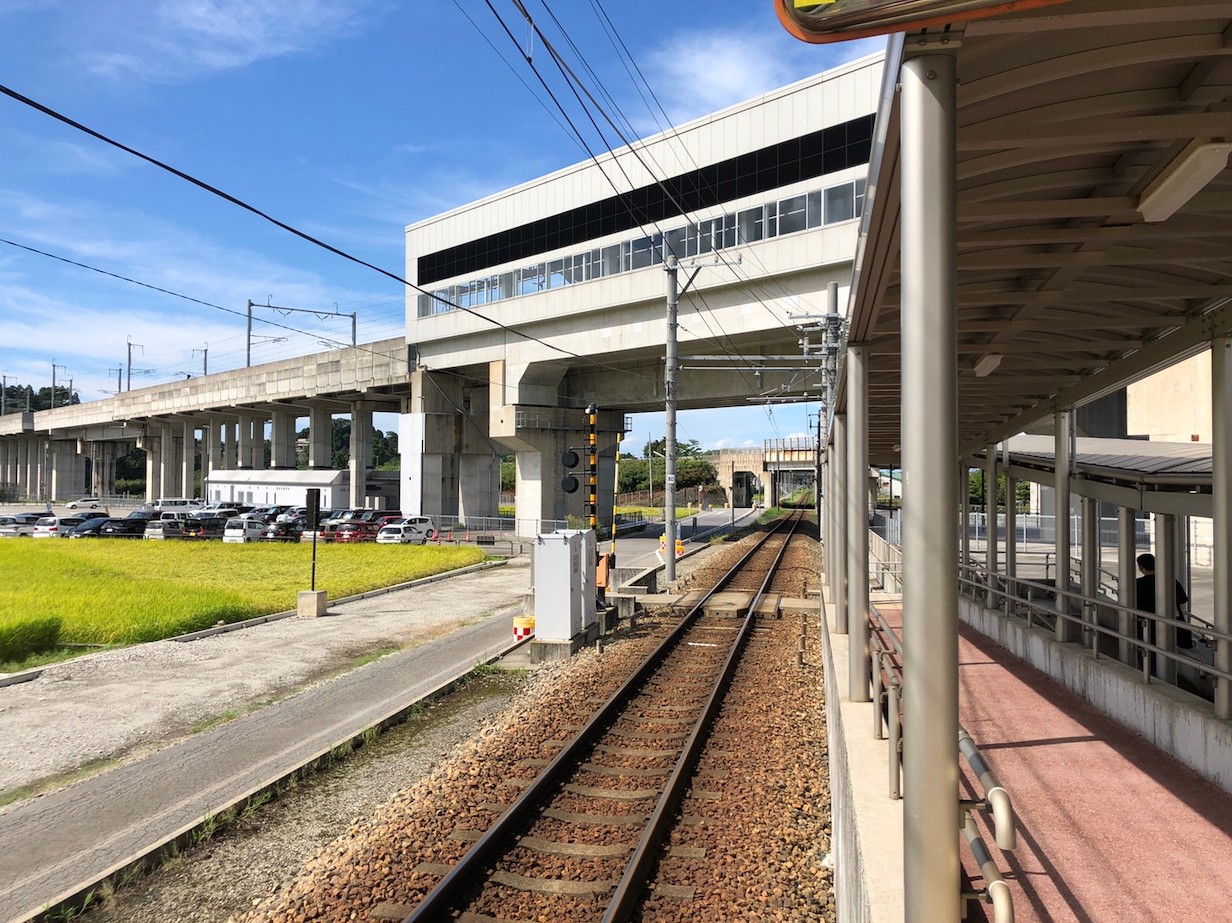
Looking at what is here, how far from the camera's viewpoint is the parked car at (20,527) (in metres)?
44.7

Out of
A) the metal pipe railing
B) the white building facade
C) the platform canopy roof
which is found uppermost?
the white building facade

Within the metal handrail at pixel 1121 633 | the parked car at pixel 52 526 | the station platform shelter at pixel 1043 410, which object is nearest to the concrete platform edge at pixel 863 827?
the station platform shelter at pixel 1043 410

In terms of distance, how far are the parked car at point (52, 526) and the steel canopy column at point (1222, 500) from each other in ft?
163

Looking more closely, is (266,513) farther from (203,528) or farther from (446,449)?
(446,449)

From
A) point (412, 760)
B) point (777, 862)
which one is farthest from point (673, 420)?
point (777, 862)

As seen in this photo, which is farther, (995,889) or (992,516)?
(992,516)

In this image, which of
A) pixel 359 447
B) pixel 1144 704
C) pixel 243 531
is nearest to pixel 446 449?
pixel 359 447

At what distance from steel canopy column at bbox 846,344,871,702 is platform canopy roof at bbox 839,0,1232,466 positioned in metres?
0.39

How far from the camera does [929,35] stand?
2.92 m

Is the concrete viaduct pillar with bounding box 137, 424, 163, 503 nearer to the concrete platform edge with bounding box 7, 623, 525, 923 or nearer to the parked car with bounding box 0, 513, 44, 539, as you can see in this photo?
the parked car with bounding box 0, 513, 44, 539

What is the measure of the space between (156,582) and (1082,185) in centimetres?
2388

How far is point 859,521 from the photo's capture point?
796 centimetres

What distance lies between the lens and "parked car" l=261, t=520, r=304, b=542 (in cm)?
4324

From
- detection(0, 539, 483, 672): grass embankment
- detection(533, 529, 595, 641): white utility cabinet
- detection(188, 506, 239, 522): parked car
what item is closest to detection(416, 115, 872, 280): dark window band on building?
detection(0, 539, 483, 672): grass embankment
